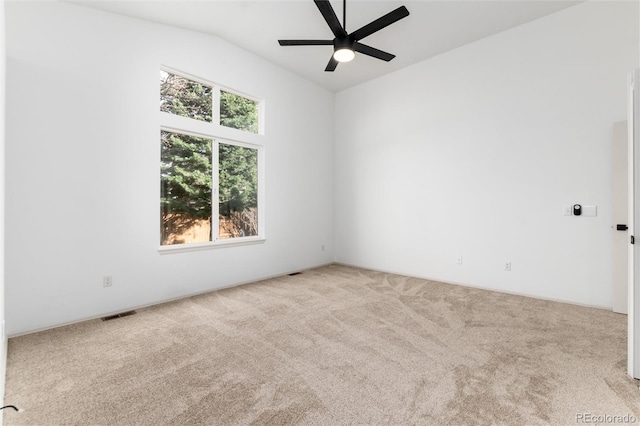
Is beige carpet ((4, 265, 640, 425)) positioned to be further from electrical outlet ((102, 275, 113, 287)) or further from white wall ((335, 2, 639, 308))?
white wall ((335, 2, 639, 308))

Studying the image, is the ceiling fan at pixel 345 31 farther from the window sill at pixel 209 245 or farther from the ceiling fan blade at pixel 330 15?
the window sill at pixel 209 245

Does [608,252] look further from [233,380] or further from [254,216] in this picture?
[254,216]

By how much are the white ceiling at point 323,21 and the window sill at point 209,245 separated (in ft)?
9.24

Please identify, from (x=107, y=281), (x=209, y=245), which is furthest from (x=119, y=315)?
(x=209, y=245)

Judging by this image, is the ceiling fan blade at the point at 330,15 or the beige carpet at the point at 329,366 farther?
the ceiling fan blade at the point at 330,15

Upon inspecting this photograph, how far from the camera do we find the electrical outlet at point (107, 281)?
10.4 feet

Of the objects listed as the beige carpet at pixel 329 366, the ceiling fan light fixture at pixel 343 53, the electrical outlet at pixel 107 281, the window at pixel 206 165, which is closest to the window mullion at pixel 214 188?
the window at pixel 206 165

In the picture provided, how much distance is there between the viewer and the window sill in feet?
12.0

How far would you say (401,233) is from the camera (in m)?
5.06

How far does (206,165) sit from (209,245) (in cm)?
117

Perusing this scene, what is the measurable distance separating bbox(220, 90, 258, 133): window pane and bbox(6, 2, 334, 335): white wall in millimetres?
239

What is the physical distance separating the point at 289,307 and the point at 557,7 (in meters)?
4.95

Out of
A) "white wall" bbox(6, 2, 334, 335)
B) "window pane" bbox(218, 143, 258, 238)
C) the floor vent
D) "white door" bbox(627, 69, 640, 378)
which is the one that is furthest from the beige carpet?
"window pane" bbox(218, 143, 258, 238)

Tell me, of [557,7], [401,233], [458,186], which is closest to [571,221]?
[458,186]
